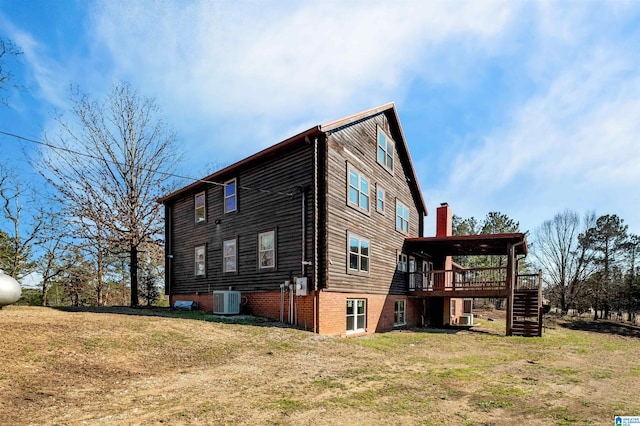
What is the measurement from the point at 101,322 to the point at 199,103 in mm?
7466

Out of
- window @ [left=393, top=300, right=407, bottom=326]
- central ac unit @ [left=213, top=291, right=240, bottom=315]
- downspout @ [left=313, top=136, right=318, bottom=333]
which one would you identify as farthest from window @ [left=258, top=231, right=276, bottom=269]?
window @ [left=393, top=300, right=407, bottom=326]

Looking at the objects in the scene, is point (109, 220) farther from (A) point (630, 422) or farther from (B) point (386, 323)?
(A) point (630, 422)

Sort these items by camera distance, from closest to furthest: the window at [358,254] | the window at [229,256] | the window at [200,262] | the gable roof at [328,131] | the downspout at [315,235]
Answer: the downspout at [315,235] → the gable roof at [328,131] → the window at [358,254] → the window at [229,256] → the window at [200,262]

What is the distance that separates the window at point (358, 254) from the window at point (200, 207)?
786 cm

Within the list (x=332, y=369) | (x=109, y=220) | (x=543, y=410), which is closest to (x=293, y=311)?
(x=332, y=369)

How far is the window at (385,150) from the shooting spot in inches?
741


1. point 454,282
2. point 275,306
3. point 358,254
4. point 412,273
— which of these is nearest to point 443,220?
point 412,273

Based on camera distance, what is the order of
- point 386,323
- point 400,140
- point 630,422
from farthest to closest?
1. point 400,140
2. point 386,323
3. point 630,422

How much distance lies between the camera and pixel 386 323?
1789 cm

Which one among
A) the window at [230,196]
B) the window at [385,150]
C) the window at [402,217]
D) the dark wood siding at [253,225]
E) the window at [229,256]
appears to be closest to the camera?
the dark wood siding at [253,225]

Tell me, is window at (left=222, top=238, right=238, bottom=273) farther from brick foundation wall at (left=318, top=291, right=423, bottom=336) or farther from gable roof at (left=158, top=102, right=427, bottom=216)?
brick foundation wall at (left=318, top=291, right=423, bottom=336)

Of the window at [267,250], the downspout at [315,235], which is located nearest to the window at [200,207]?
the window at [267,250]

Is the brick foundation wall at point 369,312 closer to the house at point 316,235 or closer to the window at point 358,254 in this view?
the house at point 316,235

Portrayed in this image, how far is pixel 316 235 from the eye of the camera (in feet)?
44.1
